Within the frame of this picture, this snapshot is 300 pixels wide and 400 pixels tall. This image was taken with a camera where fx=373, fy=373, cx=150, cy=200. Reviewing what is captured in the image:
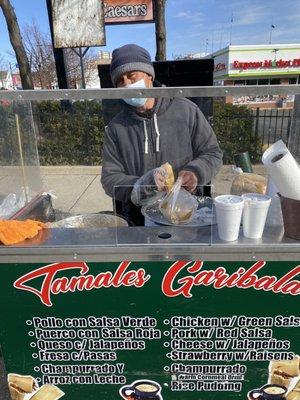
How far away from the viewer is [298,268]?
1.46 m

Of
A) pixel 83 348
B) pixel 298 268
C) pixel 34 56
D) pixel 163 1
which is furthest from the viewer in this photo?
pixel 34 56

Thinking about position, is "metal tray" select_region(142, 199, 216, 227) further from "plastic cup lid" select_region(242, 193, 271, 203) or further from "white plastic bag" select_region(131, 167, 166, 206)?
"plastic cup lid" select_region(242, 193, 271, 203)

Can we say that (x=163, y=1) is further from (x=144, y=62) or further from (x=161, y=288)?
(x=161, y=288)

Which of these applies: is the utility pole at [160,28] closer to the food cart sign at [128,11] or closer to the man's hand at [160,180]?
the food cart sign at [128,11]

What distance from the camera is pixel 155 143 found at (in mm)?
2107

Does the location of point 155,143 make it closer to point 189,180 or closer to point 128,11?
point 189,180

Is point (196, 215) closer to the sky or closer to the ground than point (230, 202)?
closer to the ground

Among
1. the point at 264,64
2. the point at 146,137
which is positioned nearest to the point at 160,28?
the point at 146,137

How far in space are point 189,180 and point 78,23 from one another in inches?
184

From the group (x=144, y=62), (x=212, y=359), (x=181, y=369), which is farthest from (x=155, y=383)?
(x=144, y=62)

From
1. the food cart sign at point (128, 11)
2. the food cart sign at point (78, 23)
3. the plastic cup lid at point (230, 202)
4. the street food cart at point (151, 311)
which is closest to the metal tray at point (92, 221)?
the street food cart at point (151, 311)

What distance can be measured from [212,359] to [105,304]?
539 millimetres

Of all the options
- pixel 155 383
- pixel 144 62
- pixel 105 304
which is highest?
pixel 144 62

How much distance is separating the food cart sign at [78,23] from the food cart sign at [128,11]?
73 centimetres
